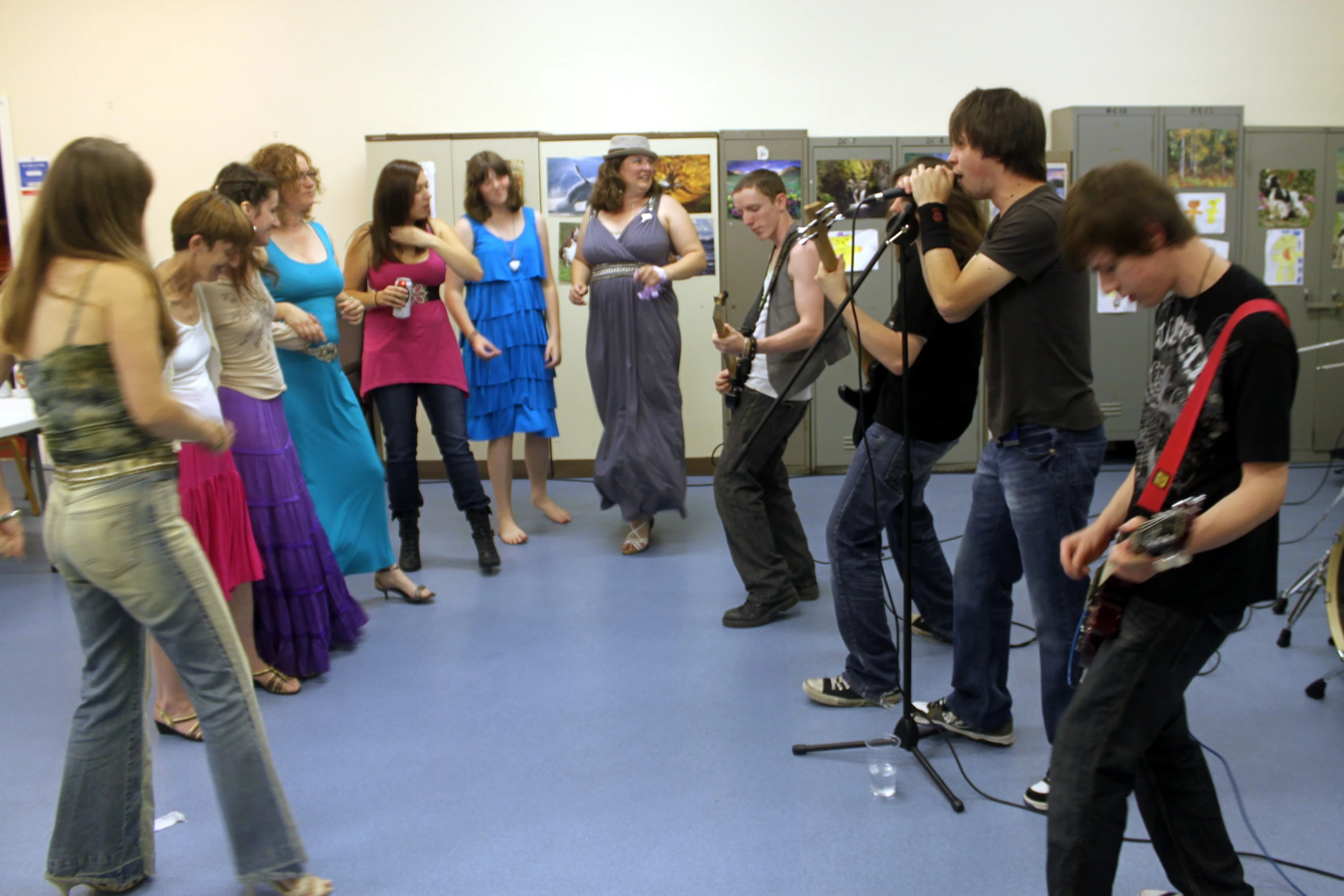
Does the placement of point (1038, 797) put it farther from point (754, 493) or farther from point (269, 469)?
point (269, 469)

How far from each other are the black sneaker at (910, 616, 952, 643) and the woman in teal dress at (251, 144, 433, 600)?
1.86 metres

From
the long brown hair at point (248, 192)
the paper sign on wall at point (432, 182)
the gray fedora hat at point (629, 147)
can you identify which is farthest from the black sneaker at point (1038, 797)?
the paper sign on wall at point (432, 182)

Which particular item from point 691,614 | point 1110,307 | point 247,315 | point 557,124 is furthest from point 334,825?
point 1110,307

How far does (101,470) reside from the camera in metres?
1.69

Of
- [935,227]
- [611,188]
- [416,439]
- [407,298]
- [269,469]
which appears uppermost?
[611,188]

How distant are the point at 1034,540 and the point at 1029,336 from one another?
42 centimetres

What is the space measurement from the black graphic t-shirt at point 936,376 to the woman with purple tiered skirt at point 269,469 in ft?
5.51

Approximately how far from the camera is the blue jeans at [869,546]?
2510mm

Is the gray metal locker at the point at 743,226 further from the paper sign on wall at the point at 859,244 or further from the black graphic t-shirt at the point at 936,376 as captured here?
the black graphic t-shirt at the point at 936,376

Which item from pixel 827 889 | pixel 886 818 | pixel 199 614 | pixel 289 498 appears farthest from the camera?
pixel 289 498

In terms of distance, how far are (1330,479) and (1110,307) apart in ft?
4.74

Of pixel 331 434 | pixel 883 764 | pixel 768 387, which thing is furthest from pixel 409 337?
pixel 883 764

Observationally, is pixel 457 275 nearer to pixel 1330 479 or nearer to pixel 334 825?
pixel 334 825

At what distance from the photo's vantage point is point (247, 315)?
267cm
